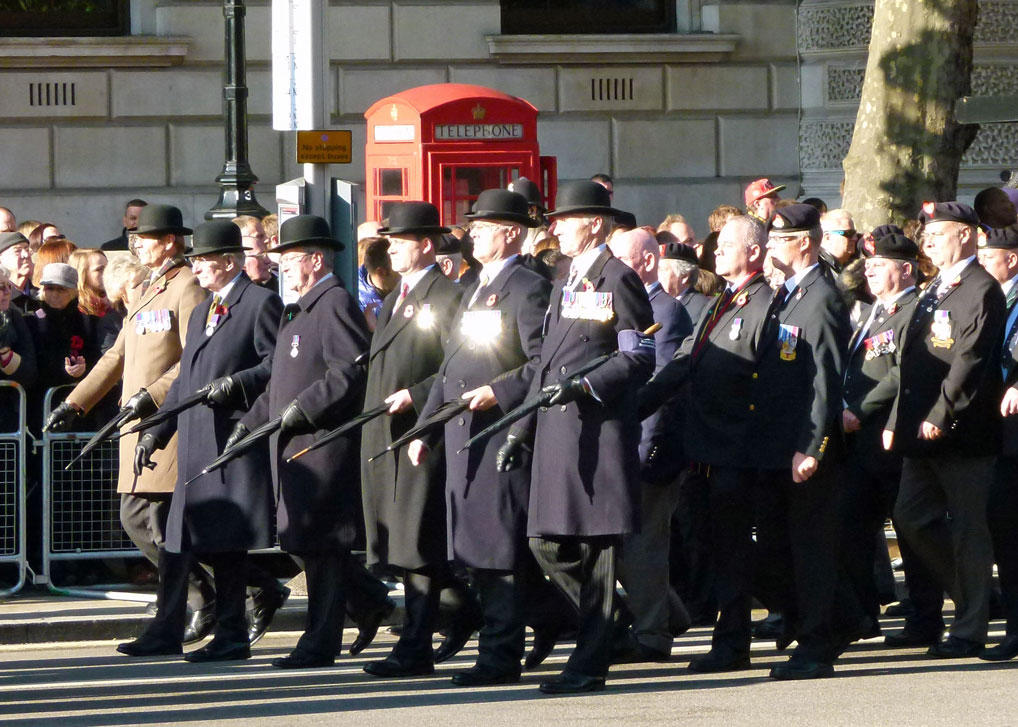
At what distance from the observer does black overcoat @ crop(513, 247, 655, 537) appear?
7895 millimetres

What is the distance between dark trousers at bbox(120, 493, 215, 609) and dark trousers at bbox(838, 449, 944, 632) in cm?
302

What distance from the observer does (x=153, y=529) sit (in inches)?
373

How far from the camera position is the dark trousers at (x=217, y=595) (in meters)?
9.02

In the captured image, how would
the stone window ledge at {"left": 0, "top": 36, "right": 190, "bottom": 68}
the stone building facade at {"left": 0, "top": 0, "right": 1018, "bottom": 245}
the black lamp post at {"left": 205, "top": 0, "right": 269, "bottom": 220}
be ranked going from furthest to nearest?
the stone building facade at {"left": 0, "top": 0, "right": 1018, "bottom": 245}, the stone window ledge at {"left": 0, "top": 36, "right": 190, "bottom": 68}, the black lamp post at {"left": 205, "top": 0, "right": 269, "bottom": 220}

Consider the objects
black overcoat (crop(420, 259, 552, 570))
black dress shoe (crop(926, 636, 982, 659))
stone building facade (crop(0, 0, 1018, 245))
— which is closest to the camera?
black overcoat (crop(420, 259, 552, 570))

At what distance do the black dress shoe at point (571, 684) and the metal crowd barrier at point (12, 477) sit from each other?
4.03 meters

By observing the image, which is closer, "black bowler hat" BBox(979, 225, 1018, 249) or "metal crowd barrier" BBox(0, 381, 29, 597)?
"black bowler hat" BBox(979, 225, 1018, 249)

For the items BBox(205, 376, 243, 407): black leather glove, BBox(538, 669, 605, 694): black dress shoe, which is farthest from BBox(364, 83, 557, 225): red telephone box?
BBox(538, 669, 605, 694): black dress shoe

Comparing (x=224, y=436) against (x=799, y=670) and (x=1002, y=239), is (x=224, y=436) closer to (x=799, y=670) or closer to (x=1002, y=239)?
(x=799, y=670)

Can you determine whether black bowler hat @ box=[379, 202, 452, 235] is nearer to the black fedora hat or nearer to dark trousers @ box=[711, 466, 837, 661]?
the black fedora hat

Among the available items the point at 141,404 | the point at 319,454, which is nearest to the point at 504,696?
the point at 319,454

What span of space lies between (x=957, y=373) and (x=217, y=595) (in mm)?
3436

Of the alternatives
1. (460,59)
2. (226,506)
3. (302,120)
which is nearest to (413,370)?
(226,506)

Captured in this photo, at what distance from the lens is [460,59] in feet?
60.7
